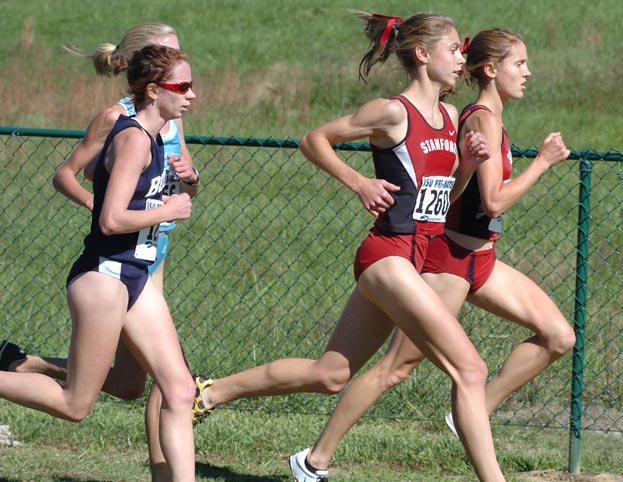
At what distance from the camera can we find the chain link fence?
6148mm

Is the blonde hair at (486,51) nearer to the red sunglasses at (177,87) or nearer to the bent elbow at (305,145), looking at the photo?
the bent elbow at (305,145)

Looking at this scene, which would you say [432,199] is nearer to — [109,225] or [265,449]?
[109,225]

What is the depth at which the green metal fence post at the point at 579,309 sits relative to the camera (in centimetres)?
528

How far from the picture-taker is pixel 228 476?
5.21m

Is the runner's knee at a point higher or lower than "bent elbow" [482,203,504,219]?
lower

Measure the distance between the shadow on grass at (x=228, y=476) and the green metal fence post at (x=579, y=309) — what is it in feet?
4.41

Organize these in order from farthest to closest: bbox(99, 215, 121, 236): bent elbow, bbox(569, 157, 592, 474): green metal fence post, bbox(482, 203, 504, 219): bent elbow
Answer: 1. bbox(569, 157, 592, 474): green metal fence post
2. bbox(482, 203, 504, 219): bent elbow
3. bbox(99, 215, 121, 236): bent elbow

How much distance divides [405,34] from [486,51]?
42cm

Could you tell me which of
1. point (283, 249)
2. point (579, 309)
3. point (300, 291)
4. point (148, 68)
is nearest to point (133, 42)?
point (148, 68)

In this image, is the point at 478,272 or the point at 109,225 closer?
the point at 109,225

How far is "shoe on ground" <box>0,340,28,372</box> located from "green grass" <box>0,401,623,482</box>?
0.56m

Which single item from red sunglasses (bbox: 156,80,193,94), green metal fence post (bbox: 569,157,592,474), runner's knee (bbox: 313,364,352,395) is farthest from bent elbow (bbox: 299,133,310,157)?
green metal fence post (bbox: 569,157,592,474)

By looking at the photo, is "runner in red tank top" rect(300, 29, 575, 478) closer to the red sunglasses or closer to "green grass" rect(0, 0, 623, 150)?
the red sunglasses

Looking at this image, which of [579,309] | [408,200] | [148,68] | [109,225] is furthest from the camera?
[579,309]
